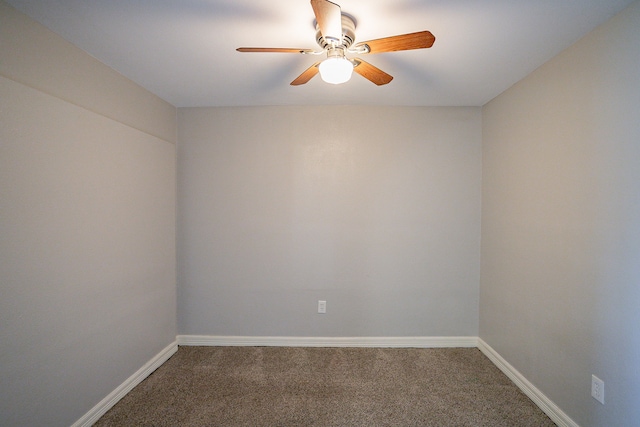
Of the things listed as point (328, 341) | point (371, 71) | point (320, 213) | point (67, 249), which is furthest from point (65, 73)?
point (328, 341)

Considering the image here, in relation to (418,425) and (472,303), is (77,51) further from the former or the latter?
(472,303)

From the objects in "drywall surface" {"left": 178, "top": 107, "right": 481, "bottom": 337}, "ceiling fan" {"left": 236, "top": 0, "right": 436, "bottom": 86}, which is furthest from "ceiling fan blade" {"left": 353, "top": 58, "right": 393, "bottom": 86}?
"drywall surface" {"left": 178, "top": 107, "right": 481, "bottom": 337}

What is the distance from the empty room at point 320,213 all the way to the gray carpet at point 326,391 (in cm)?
2

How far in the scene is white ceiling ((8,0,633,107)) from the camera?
4.59 feet

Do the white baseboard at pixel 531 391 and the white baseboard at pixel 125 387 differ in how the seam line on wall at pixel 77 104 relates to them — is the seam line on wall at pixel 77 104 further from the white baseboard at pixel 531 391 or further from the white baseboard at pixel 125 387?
the white baseboard at pixel 531 391

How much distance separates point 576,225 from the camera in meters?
1.69

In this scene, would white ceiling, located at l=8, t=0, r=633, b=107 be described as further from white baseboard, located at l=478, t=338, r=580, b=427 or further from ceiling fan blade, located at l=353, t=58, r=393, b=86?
white baseboard, located at l=478, t=338, r=580, b=427

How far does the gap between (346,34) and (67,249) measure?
2004mm

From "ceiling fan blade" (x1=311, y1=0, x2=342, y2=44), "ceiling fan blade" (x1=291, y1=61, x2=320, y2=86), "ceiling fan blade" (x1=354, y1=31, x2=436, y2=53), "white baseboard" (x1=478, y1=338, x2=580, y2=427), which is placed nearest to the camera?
"ceiling fan blade" (x1=311, y1=0, x2=342, y2=44)

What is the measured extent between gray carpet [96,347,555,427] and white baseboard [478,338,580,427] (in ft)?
0.14

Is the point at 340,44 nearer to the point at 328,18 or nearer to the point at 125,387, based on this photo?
the point at 328,18

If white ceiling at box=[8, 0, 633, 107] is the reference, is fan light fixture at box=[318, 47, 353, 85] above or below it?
below

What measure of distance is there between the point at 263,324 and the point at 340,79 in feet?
7.70

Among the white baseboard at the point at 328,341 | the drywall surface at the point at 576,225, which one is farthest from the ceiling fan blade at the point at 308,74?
the white baseboard at the point at 328,341
